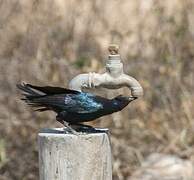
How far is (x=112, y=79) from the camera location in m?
3.57

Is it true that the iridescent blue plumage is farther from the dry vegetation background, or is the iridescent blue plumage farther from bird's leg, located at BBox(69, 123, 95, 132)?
the dry vegetation background

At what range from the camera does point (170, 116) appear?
6957 millimetres

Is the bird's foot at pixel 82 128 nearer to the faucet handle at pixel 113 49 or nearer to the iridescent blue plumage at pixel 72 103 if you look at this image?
the iridescent blue plumage at pixel 72 103

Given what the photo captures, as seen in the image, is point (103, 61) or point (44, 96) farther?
point (103, 61)

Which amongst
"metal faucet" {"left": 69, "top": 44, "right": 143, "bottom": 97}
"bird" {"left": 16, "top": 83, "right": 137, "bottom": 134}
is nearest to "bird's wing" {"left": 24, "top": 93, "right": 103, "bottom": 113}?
"bird" {"left": 16, "top": 83, "right": 137, "bottom": 134}

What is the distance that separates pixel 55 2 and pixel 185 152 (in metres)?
1.68

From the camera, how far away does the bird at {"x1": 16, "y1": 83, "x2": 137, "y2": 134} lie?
11.0 feet

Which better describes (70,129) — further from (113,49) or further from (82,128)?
(113,49)

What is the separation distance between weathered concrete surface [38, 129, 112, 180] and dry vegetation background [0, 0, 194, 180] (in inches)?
112

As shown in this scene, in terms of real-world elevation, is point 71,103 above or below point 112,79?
below

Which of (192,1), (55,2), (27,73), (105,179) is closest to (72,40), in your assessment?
(55,2)

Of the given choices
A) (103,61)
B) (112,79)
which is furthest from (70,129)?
(103,61)

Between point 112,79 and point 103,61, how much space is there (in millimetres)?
3337

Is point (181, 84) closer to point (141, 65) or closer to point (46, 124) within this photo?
point (141, 65)
